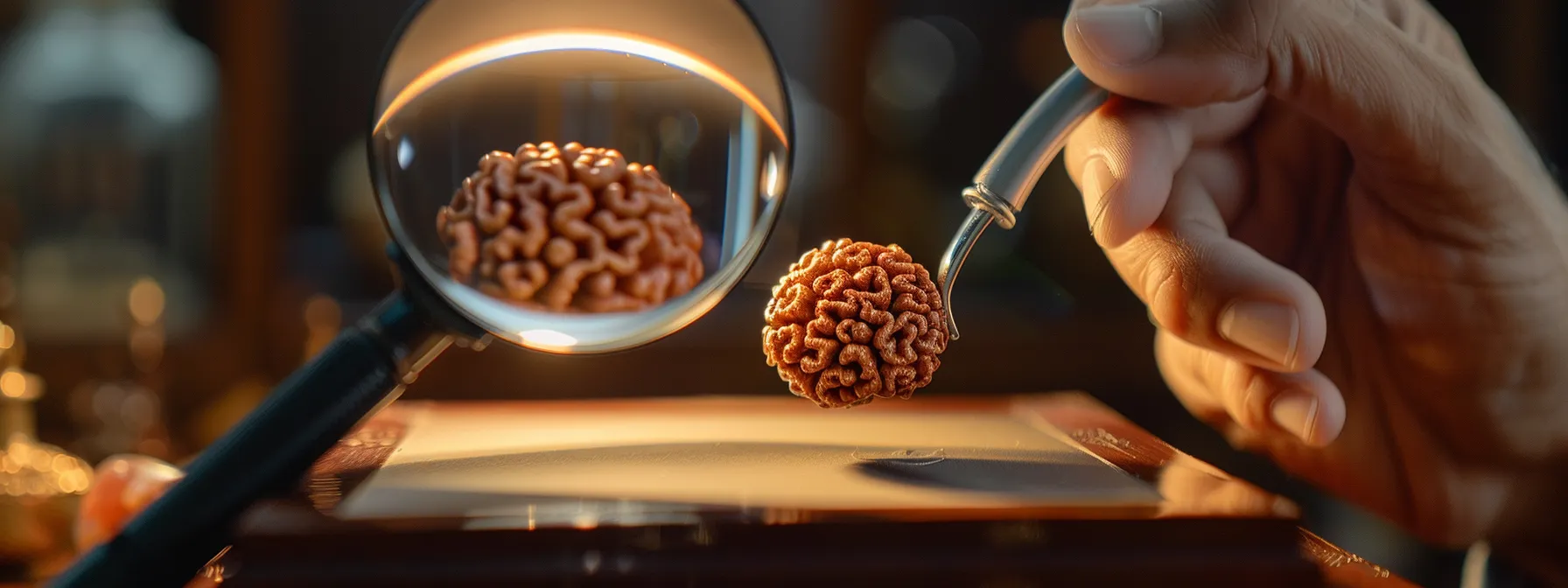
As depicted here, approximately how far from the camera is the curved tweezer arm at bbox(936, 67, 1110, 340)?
1.41 ft

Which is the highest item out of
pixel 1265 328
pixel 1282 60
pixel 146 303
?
pixel 1282 60

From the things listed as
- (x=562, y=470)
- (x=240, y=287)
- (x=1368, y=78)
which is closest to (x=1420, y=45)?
(x=1368, y=78)

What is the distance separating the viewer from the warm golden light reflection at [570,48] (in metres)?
0.42

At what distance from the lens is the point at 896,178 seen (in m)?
1.31

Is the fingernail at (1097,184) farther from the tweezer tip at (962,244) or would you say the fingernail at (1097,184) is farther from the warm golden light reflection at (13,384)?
the warm golden light reflection at (13,384)

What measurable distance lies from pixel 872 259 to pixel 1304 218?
1.06 ft

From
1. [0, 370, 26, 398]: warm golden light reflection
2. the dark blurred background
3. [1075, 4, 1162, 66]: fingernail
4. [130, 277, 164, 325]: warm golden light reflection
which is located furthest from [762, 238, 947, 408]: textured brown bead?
[130, 277, 164, 325]: warm golden light reflection

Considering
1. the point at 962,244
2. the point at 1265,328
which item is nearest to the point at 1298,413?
the point at 1265,328

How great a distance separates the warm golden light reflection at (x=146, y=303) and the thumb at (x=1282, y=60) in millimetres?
920

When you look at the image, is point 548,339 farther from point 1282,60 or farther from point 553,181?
point 1282,60

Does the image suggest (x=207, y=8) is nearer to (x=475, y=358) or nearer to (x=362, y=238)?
(x=362, y=238)

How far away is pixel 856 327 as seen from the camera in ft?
1.38

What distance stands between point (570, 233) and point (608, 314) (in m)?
0.03

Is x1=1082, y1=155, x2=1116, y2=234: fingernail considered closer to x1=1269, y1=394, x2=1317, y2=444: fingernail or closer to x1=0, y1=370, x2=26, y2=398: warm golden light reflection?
x1=1269, y1=394, x2=1317, y2=444: fingernail
